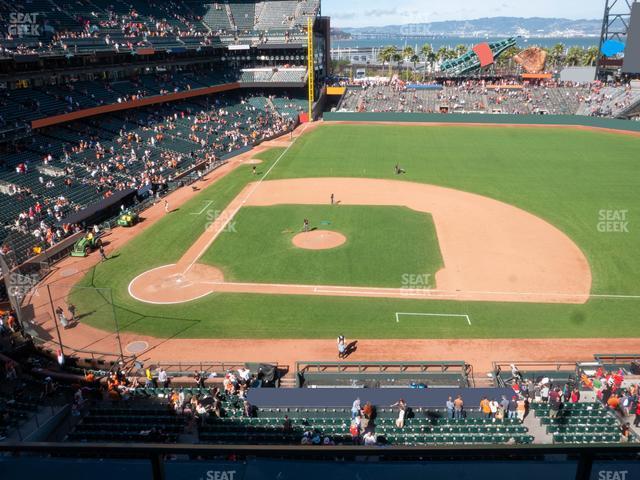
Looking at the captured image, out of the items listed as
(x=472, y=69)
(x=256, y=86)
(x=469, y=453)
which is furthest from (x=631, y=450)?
(x=472, y=69)

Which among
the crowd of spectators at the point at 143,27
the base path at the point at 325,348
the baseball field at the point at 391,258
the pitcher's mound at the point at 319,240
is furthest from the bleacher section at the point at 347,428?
the crowd of spectators at the point at 143,27

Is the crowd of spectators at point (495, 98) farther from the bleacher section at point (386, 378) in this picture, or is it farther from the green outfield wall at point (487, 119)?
the bleacher section at point (386, 378)

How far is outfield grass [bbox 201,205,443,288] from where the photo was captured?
29.8 meters

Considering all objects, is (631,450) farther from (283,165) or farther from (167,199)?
(283,165)

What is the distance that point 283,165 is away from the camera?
5634cm

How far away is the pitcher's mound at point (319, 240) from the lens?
33844mm

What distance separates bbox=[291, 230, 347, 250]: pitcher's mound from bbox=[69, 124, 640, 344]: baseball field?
330 millimetres

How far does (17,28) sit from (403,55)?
118674 mm
